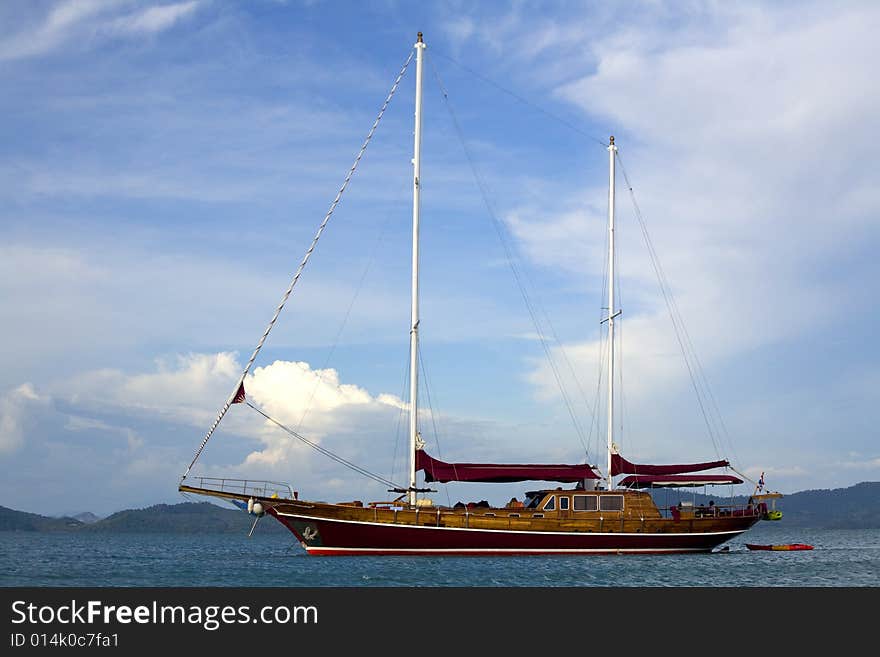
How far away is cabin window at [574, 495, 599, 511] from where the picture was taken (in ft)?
135

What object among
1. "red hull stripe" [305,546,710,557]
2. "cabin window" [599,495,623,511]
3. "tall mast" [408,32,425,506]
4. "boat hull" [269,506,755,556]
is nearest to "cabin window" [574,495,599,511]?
"cabin window" [599,495,623,511]

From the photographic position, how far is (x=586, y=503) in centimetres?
4134

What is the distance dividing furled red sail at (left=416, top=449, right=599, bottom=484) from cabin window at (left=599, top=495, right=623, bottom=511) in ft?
4.62

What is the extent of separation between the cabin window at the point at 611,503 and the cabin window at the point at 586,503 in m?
0.24

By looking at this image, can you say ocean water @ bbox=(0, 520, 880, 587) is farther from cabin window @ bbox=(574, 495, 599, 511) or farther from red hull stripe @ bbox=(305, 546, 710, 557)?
cabin window @ bbox=(574, 495, 599, 511)

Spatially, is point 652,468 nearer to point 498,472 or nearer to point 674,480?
point 674,480

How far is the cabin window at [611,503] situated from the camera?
1636 inches

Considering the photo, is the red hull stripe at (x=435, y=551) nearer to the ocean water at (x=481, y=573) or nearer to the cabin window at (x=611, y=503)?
the ocean water at (x=481, y=573)

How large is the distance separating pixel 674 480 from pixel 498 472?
30.7ft

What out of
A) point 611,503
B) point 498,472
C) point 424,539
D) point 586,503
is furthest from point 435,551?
point 611,503
